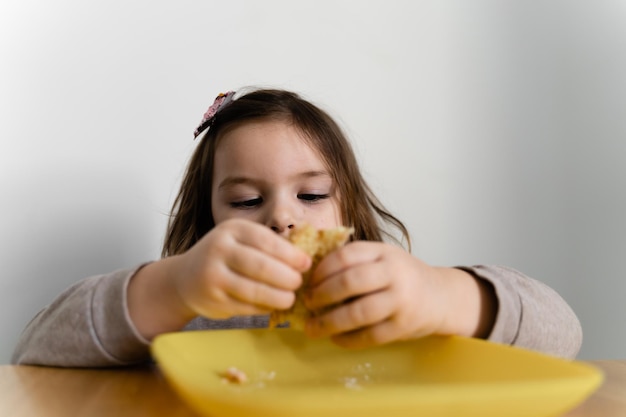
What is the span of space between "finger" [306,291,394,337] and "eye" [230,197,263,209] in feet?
1.81

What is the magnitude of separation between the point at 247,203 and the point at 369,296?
1.94 ft

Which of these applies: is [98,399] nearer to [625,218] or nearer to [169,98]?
[169,98]

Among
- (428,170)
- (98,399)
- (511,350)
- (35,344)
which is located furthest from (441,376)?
(428,170)

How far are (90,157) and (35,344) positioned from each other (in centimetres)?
61

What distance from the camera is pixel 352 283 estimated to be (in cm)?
56

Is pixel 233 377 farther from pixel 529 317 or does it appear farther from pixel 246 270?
pixel 529 317

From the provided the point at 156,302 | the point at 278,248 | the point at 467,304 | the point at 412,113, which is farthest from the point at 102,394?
the point at 412,113

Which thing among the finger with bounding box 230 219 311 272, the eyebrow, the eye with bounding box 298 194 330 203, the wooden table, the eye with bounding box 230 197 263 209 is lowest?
the wooden table

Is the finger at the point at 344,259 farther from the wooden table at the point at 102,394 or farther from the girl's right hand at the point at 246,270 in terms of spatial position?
the wooden table at the point at 102,394

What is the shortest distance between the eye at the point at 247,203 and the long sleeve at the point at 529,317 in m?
0.41

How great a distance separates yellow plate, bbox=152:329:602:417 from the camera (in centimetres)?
41

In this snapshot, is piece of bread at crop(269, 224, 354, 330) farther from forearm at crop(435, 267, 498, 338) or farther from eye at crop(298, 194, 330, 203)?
eye at crop(298, 194, 330, 203)

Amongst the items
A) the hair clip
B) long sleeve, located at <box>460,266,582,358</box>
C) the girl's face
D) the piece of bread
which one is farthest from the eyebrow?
the piece of bread

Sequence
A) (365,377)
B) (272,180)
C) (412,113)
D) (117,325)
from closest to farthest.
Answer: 1. (365,377)
2. (117,325)
3. (272,180)
4. (412,113)
